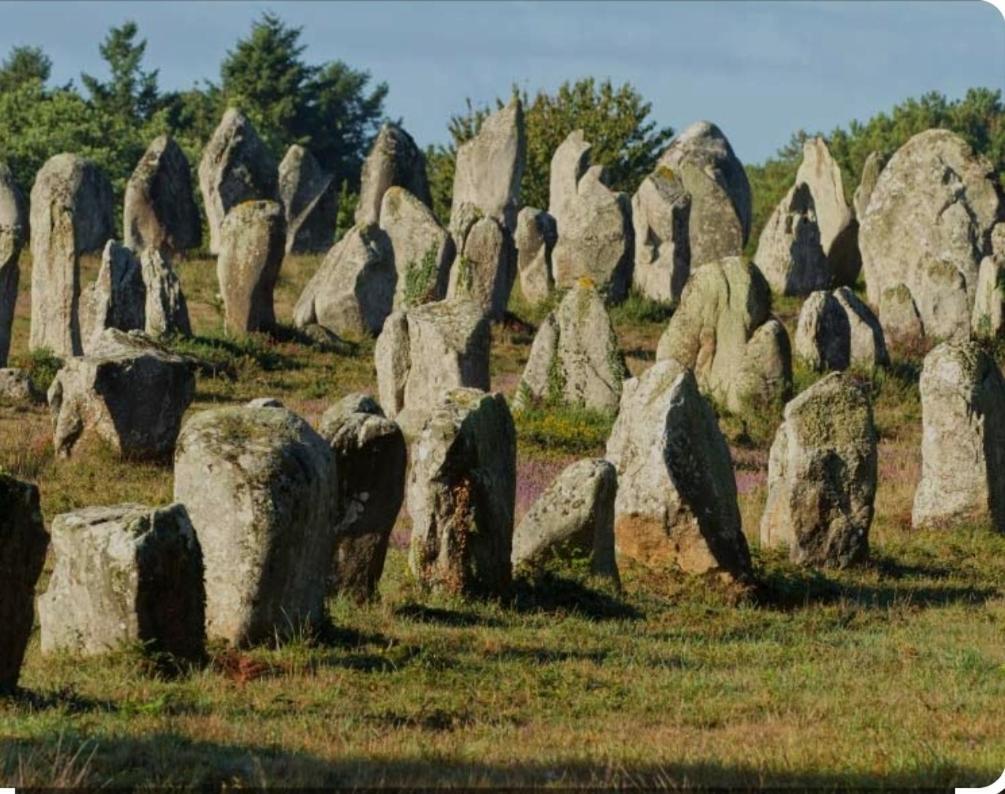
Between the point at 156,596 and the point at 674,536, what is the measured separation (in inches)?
282

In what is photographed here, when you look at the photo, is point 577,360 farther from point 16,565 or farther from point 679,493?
point 16,565

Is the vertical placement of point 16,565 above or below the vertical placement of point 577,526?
below

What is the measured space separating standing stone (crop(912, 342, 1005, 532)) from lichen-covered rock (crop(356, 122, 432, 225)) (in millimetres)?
29523

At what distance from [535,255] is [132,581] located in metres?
31.8

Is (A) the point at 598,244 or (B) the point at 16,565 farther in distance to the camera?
(A) the point at 598,244

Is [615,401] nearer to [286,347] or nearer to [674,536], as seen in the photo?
[286,347]

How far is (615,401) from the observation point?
32.7m

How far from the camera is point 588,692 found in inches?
585

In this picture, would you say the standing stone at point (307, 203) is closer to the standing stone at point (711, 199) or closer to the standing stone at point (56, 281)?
the standing stone at point (711, 199)

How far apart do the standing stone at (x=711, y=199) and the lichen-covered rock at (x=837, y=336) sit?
11043 mm

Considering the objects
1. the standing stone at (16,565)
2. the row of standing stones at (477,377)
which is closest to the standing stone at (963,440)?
the row of standing stones at (477,377)

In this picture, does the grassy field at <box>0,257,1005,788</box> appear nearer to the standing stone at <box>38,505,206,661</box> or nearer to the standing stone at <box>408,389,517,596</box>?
the standing stone at <box>38,505,206,661</box>

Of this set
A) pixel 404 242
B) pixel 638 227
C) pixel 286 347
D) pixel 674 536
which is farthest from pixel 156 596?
pixel 638 227

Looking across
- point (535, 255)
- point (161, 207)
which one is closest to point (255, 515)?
point (535, 255)
